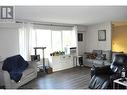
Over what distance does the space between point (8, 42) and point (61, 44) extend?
2190 millimetres

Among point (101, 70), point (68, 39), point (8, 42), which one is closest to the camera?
point (101, 70)

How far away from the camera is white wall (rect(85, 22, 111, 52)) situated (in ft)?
18.6

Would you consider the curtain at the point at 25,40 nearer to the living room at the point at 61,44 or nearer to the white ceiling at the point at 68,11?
the living room at the point at 61,44

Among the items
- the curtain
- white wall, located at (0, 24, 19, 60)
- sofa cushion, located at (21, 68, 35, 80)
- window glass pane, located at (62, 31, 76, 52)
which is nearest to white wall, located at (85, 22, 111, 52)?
window glass pane, located at (62, 31, 76, 52)

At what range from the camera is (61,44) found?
19.5 feet

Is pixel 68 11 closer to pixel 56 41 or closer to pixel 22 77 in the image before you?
pixel 22 77

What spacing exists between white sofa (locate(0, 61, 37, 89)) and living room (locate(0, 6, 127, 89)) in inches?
0.8

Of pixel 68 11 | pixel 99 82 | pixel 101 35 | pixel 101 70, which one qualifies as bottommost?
pixel 99 82

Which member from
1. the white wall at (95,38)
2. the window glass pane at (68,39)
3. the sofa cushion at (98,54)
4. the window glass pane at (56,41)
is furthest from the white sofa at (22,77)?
the white wall at (95,38)

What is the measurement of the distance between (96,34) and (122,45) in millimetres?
1175

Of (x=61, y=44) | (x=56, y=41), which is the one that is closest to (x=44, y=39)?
(x=56, y=41)

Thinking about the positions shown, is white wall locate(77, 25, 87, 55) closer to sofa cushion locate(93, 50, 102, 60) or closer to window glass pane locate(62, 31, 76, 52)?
window glass pane locate(62, 31, 76, 52)

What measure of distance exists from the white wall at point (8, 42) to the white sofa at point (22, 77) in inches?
19.2

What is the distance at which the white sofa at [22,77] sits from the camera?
3.24 meters
